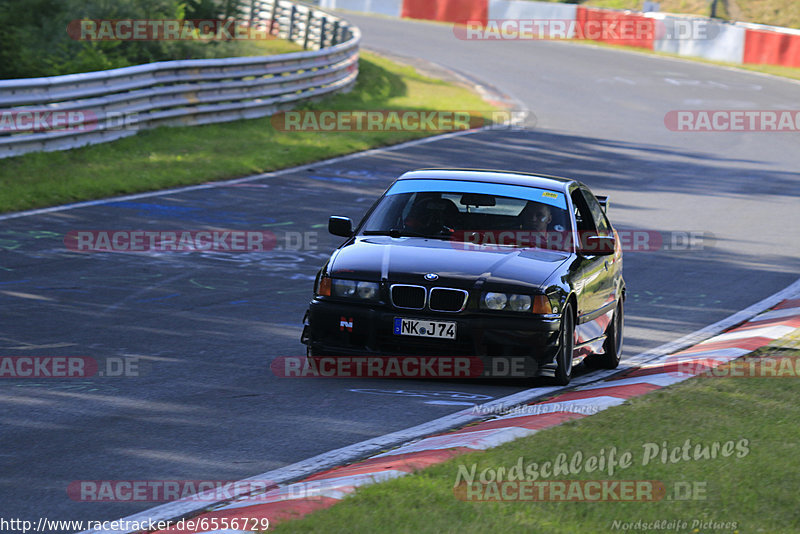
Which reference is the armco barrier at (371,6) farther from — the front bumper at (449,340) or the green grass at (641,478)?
the green grass at (641,478)

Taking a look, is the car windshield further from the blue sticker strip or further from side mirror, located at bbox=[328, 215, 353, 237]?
side mirror, located at bbox=[328, 215, 353, 237]

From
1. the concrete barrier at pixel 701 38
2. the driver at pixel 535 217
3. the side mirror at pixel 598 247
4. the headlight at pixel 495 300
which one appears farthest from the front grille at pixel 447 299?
the concrete barrier at pixel 701 38

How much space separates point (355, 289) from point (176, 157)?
456 inches

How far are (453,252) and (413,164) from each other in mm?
12621

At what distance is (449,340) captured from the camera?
798 cm

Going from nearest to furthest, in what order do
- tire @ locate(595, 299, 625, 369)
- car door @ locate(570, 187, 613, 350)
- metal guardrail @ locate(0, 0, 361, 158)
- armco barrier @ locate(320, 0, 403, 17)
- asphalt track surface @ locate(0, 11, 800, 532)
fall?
asphalt track surface @ locate(0, 11, 800, 532) < car door @ locate(570, 187, 613, 350) < tire @ locate(595, 299, 625, 369) < metal guardrail @ locate(0, 0, 361, 158) < armco barrier @ locate(320, 0, 403, 17)

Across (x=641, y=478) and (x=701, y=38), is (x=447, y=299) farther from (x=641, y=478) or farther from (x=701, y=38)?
(x=701, y=38)

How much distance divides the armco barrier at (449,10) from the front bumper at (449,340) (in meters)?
48.2

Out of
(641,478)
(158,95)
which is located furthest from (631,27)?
(641,478)

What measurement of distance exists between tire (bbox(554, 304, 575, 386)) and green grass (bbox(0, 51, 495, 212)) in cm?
872

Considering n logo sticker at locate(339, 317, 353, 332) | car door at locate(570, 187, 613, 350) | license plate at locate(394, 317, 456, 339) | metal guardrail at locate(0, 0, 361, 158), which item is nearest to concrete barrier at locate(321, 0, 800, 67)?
metal guardrail at locate(0, 0, 361, 158)

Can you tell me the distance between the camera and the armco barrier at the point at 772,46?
43.3 m

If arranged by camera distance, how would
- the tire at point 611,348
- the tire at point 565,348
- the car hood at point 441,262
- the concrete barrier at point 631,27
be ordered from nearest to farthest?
the car hood at point 441,262
the tire at point 565,348
the tire at point 611,348
the concrete barrier at point 631,27

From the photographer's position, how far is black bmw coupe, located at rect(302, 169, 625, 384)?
8008 millimetres
